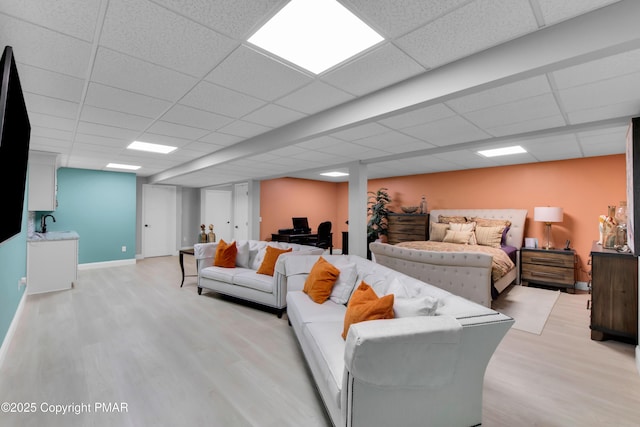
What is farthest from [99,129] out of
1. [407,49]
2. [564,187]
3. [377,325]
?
[564,187]

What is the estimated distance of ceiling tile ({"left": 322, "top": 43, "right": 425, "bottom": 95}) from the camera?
1.87 meters

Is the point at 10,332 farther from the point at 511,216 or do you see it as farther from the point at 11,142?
the point at 511,216

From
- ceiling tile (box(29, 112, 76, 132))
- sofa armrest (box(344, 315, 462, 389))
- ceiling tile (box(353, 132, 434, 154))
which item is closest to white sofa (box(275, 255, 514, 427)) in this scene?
sofa armrest (box(344, 315, 462, 389))

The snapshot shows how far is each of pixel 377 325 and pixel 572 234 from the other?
5632mm

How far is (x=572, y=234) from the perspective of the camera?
504cm

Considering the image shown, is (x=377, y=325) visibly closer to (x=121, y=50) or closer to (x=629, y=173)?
(x=121, y=50)

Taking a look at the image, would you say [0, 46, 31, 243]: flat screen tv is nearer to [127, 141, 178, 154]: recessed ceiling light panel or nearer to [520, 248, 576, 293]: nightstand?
[127, 141, 178, 154]: recessed ceiling light panel

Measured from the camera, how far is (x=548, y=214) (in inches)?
194

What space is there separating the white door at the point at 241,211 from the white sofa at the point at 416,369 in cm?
655

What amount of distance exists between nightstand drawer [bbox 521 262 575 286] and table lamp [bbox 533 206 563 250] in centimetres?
41

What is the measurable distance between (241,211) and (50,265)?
416 cm

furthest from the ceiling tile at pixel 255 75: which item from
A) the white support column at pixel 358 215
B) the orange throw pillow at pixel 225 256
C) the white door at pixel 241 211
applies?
the white door at pixel 241 211

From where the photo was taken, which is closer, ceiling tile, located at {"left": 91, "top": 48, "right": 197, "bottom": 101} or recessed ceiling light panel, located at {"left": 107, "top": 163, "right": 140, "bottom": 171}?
ceiling tile, located at {"left": 91, "top": 48, "right": 197, "bottom": 101}

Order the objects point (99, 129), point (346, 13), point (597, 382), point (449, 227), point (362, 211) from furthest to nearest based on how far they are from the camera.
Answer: point (449, 227) < point (362, 211) < point (99, 129) < point (597, 382) < point (346, 13)
